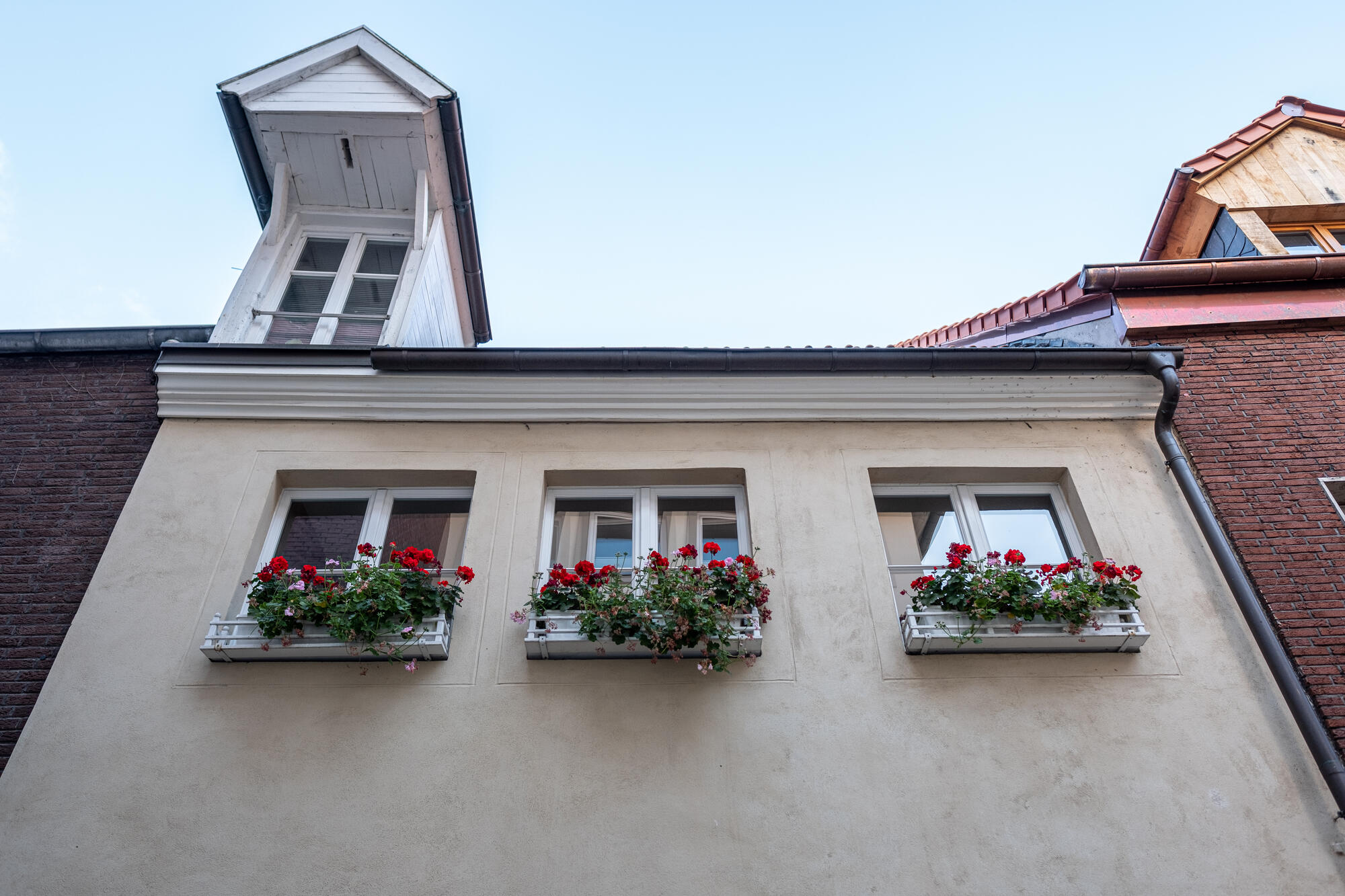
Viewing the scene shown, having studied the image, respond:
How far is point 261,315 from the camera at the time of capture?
316 inches

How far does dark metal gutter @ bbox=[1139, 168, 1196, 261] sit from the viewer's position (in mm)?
9148

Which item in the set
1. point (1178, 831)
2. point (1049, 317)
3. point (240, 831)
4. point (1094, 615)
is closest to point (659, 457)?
point (1094, 615)

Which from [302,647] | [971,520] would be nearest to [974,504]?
[971,520]

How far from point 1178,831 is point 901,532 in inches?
103

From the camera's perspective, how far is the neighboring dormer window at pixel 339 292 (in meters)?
8.07

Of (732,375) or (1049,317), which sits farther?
(1049,317)

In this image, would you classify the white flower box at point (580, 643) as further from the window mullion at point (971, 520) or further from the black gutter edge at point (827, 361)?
the black gutter edge at point (827, 361)

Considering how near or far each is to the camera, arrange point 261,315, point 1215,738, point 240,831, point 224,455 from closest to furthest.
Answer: point 240,831 → point 1215,738 → point 224,455 → point 261,315

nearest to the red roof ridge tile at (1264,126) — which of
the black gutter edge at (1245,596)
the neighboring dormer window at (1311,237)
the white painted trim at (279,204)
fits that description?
the neighboring dormer window at (1311,237)

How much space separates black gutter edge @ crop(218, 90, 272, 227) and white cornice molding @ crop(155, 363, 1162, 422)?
2.87 m

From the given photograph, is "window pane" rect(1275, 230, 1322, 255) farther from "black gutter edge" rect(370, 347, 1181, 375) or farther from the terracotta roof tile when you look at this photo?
"black gutter edge" rect(370, 347, 1181, 375)

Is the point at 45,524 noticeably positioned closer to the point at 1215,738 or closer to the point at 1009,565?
the point at 1009,565

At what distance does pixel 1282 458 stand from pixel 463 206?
8304 mm

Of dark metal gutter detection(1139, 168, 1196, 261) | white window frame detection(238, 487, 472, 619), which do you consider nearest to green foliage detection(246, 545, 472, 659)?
white window frame detection(238, 487, 472, 619)
